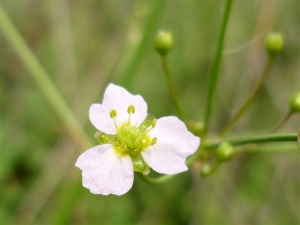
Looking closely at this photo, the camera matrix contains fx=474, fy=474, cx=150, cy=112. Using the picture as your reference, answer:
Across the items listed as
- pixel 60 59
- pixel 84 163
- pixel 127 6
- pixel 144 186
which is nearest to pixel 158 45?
pixel 84 163

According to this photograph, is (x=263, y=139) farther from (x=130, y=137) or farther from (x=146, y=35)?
(x=146, y=35)

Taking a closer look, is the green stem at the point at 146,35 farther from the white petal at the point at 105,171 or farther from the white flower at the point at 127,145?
the white petal at the point at 105,171

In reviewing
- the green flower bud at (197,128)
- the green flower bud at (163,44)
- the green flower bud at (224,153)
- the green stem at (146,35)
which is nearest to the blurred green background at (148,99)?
the green stem at (146,35)

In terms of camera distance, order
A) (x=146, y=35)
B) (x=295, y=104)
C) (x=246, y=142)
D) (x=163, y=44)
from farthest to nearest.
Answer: (x=146, y=35)
(x=163, y=44)
(x=295, y=104)
(x=246, y=142)

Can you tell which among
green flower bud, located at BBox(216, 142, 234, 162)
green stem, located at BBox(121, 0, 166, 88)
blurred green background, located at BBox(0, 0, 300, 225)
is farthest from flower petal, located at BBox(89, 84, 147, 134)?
blurred green background, located at BBox(0, 0, 300, 225)

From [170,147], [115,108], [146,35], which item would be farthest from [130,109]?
[146,35]

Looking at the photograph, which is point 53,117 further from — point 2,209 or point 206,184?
point 206,184
